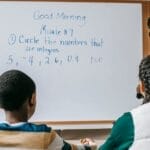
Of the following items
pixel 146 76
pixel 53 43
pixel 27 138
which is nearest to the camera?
pixel 27 138

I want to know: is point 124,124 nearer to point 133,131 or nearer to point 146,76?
point 133,131

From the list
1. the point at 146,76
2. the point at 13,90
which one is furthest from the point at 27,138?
the point at 146,76

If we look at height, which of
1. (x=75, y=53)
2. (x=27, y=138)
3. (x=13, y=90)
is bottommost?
(x=27, y=138)

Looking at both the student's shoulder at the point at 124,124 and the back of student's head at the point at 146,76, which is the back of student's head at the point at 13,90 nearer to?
the student's shoulder at the point at 124,124

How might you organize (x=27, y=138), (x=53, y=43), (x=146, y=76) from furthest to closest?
(x=53, y=43)
(x=146, y=76)
(x=27, y=138)

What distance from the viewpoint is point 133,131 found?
1.41 meters

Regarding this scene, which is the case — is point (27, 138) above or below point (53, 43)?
below

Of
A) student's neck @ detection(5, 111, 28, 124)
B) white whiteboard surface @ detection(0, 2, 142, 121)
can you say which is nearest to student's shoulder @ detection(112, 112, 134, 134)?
student's neck @ detection(5, 111, 28, 124)

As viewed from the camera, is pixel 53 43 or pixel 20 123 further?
pixel 53 43

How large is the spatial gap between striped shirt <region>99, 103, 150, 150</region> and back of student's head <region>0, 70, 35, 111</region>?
0.36 m

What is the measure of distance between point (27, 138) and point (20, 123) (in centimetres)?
7

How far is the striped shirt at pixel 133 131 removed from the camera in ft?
4.55

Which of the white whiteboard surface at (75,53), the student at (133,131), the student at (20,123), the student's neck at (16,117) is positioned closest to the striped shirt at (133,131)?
the student at (133,131)

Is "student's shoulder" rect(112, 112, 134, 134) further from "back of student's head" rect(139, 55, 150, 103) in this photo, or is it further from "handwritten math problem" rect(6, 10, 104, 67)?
"handwritten math problem" rect(6, 10, 104, 67)
